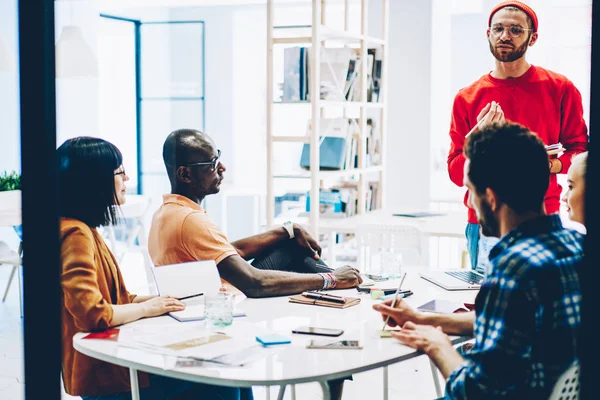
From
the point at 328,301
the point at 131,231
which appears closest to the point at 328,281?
the point at 328,301

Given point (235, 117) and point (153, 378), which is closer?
point (153, 378)

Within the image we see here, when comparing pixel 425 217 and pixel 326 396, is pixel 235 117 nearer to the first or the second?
pixel 425 217

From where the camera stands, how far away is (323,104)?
14.4ft

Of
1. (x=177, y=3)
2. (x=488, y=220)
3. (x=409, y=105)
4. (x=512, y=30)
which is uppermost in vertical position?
(x=177, y=3)

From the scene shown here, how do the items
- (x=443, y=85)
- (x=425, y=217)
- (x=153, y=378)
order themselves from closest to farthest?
1. (x=153, y=378)
2. (x=425, y=217)
3. (x=443, y=85)

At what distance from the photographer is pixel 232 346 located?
1.85 meters

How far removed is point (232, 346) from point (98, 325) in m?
0.40

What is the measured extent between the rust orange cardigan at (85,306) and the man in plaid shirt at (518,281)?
930 mm

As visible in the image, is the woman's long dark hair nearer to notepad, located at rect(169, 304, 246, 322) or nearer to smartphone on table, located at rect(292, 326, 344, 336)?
notepad, located at rect(169, 304, 246, 322)

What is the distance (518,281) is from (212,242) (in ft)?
3.93

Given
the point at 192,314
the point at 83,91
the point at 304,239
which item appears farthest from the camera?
the point at 83,91

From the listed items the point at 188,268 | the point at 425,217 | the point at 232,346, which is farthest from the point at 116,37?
the point at 232,346

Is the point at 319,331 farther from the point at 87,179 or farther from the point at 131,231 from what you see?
the point at 131,231

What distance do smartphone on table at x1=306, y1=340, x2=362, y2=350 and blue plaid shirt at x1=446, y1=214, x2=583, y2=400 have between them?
17.2 inches
